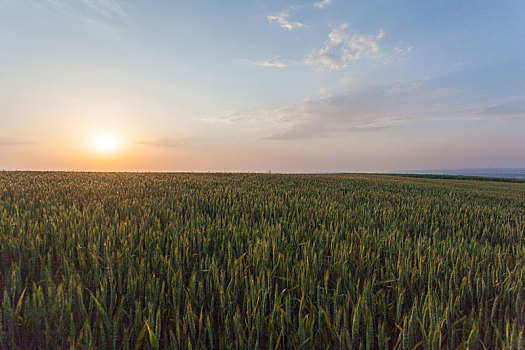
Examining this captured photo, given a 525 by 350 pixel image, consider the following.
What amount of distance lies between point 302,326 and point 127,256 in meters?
1.34

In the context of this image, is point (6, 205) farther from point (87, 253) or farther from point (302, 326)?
point (302, 326)

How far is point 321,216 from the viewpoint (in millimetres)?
3590

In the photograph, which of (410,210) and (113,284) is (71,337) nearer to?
(113,284)

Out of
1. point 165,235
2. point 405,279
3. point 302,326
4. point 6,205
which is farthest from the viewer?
point 6,205

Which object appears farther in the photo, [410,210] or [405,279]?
[410,210]

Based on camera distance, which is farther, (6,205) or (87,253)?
(6,205)

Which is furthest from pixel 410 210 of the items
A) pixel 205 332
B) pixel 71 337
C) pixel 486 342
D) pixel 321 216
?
pixel 71 337

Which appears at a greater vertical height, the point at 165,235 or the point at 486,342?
the point at 165,235

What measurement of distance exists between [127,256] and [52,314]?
647 mm

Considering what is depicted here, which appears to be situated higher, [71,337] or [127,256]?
[127,256]

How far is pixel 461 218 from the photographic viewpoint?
4.49 metres

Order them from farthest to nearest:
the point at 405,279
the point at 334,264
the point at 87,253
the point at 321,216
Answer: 1. the point at 321,216
2. the point at 87,253
3. the point at 334,264
4. the point at 405,279

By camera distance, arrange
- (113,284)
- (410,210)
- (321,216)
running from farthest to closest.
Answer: (410,210) → (321,216) → (113,284)

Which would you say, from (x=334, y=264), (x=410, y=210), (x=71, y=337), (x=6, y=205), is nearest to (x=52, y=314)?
(x=71, y=337)
